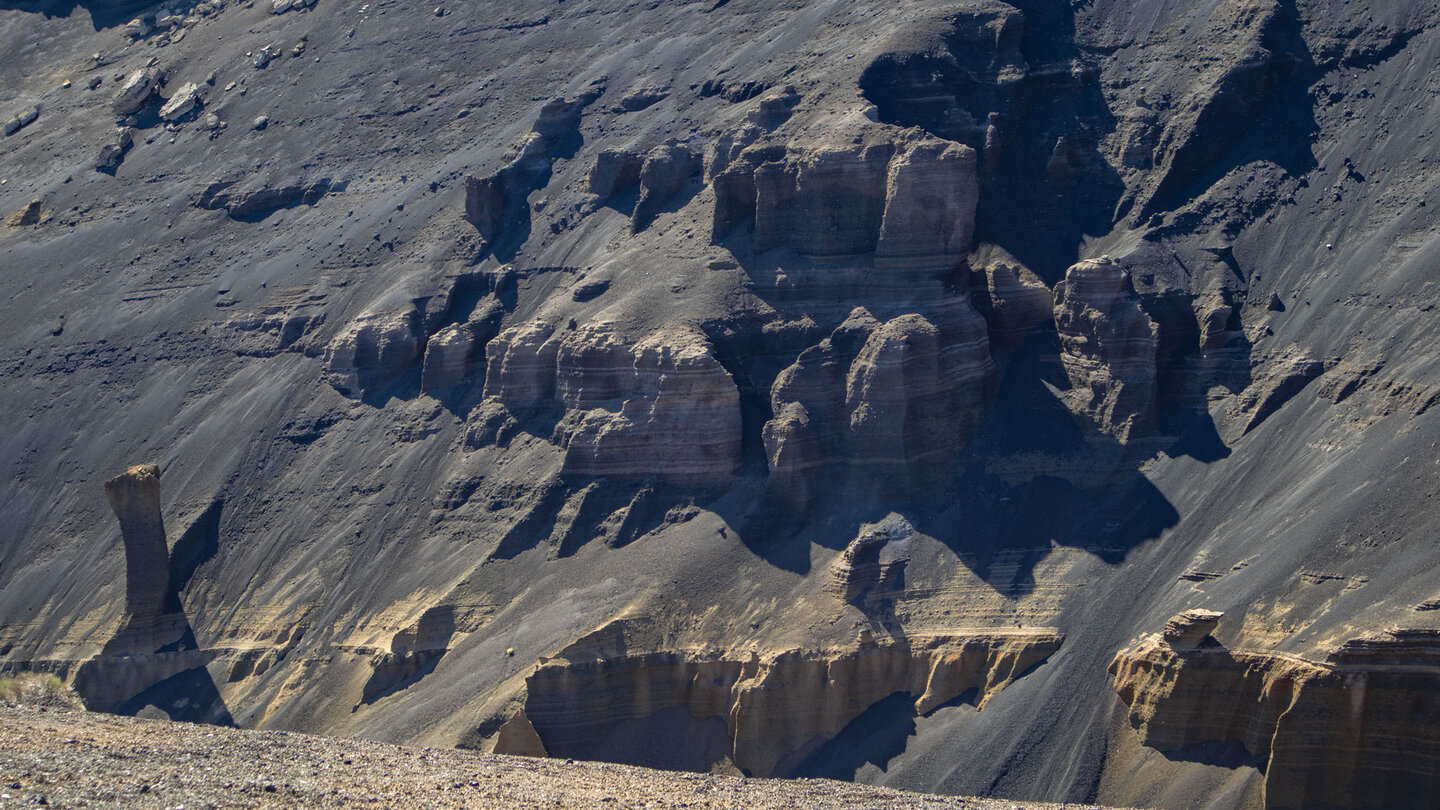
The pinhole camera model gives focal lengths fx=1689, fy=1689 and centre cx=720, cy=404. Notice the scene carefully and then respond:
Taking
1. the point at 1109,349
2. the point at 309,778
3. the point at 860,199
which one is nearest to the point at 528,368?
the point at 860,199

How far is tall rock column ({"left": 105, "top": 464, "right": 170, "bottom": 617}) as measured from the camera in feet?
189

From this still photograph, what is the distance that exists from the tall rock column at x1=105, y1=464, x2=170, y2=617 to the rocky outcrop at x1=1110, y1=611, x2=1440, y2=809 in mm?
35204

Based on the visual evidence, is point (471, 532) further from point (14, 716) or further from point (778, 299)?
point (14, 716)

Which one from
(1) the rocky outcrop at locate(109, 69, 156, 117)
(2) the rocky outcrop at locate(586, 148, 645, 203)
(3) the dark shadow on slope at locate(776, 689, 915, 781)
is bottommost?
(3) the dark shadow on slope at locate(776, 689, 915, 781)

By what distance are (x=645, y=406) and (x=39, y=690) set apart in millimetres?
22263

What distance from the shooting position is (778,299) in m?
52.8

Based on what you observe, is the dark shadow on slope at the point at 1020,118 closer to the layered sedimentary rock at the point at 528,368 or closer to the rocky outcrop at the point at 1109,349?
the rocky outcrop at the point at 1109,349

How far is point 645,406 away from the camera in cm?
5256

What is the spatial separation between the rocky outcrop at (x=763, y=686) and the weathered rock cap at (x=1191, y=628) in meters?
4.34

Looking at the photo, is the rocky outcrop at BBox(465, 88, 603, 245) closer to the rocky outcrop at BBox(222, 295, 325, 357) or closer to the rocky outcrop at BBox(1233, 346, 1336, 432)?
the rocky outcrop at BBox(222, 295, 325, 357)

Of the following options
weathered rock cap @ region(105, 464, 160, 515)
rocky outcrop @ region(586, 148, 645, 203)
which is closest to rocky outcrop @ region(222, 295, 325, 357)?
weathered rock cap @ region(105, 464, 160, 515)

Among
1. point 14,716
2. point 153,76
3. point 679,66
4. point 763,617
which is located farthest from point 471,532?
point 153,76

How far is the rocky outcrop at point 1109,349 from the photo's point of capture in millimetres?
47594

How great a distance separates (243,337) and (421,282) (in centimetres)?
891
